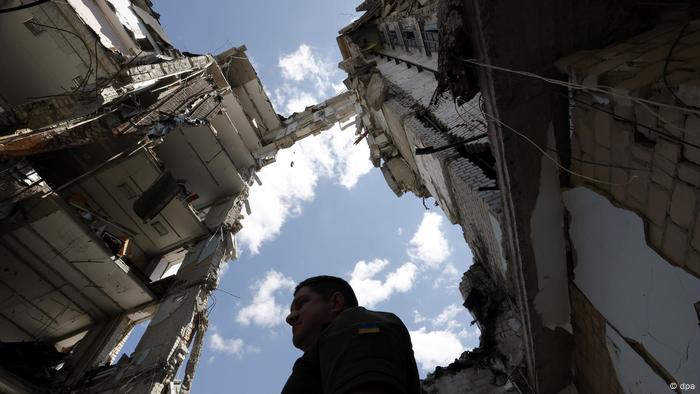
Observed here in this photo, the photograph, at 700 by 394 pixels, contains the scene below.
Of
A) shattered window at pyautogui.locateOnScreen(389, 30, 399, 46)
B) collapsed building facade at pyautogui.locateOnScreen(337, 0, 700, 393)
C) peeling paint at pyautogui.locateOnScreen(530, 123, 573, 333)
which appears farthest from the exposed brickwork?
shattered window at pyautogui.locateOnScreen(389, 30, 399, 46)

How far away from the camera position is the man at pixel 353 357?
1431mm

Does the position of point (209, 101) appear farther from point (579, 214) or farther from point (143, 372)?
point (579, 214)

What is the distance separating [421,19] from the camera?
11477 mm

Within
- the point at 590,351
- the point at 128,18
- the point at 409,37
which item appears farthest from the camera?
the point at 409,37

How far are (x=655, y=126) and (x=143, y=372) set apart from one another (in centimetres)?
921

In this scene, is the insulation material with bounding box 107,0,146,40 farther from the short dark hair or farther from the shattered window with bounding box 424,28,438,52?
the short dark hair

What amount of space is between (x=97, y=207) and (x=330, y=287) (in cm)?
1154

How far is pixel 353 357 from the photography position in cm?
157

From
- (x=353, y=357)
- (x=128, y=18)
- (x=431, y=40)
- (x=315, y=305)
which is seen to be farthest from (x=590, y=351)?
(x=128, y=18)

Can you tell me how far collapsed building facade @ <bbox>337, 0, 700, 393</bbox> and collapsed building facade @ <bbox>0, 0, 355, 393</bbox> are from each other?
7.48m

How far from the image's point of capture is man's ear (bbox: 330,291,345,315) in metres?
2.63

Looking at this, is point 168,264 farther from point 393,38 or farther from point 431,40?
point 393,38

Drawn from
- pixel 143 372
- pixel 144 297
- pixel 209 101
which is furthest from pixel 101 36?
pixel 143 372

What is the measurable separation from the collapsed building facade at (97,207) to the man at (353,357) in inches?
257
